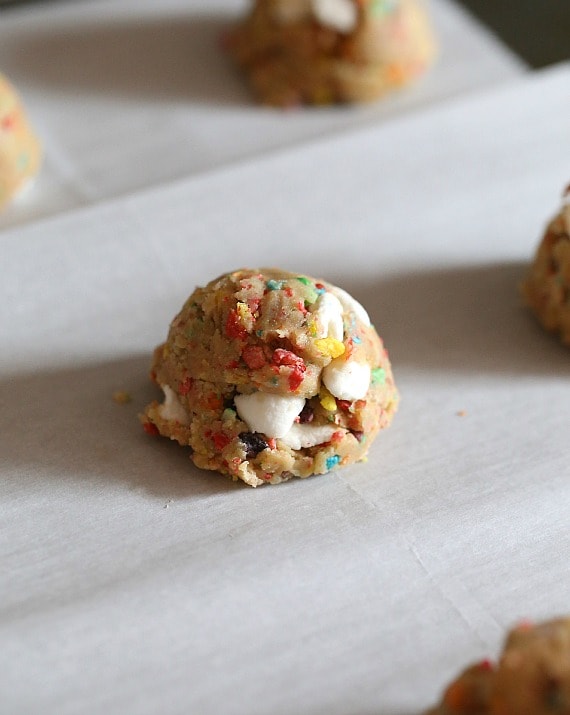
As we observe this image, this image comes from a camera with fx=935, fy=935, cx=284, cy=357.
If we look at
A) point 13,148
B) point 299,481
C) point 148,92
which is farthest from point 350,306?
point 148,92

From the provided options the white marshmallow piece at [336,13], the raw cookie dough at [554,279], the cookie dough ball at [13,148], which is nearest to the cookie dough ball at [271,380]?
the raw cookie dough at [554,279]

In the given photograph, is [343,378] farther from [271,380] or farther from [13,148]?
[13,148]

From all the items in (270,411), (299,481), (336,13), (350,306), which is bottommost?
(299,481)

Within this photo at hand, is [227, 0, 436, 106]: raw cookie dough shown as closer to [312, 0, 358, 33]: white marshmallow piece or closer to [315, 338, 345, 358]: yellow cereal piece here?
[312, 0, 358, 33]: white marshmallow piece

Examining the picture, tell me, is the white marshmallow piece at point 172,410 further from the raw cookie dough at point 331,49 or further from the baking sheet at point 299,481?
the raw cookie dough at point 331,49

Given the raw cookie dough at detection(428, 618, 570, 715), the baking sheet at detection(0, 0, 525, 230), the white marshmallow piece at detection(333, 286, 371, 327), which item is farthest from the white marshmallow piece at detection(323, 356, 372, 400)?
the baking sheet at detection(0, 0, 525, 230)
